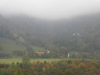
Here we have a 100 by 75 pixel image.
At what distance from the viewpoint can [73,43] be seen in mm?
153125

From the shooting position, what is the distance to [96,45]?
438ft

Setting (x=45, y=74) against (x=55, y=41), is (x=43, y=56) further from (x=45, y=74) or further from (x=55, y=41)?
(x=55, y=41)

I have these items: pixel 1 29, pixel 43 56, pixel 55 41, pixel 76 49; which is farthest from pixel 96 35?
pixel 1 29

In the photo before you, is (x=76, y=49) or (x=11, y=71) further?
(x=76, y=49)

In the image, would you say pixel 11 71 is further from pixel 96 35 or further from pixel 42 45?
pixel 96 35

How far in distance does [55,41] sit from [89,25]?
61.5 m

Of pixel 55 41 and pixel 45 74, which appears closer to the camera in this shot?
pixel 45 74

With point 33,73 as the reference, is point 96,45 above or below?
above

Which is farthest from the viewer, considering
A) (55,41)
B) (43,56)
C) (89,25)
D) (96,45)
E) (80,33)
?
(89,25)

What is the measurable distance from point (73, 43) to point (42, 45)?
33.5m

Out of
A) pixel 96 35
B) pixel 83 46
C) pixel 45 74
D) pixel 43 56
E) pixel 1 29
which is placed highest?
pixel 1 29

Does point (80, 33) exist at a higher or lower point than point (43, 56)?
higher

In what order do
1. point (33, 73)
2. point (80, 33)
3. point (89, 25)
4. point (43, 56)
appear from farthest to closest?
point (89, 25), point (80, 33), point (43, 56), point (33, 73)

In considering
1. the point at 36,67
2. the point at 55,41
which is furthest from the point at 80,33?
the point at 36,67
